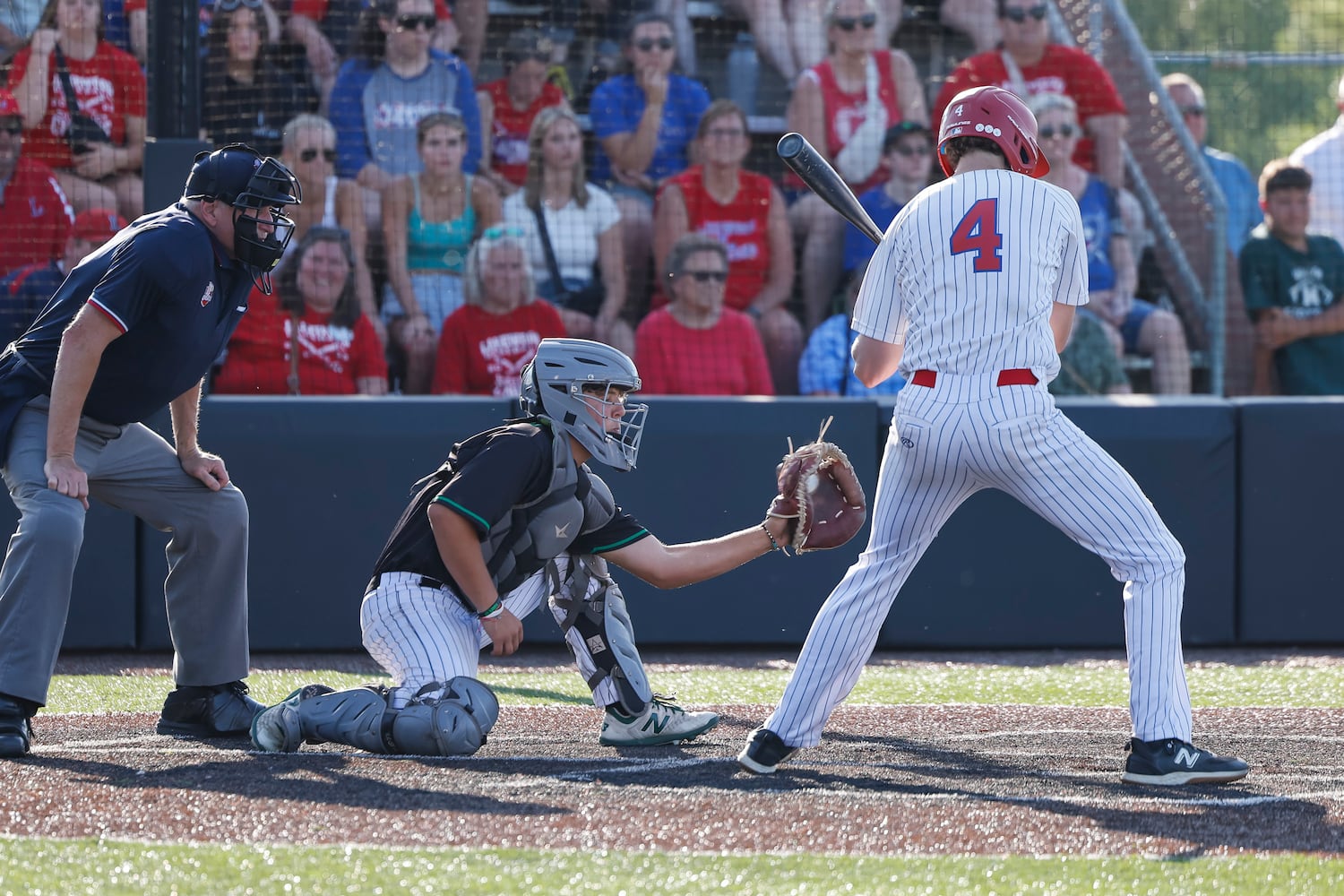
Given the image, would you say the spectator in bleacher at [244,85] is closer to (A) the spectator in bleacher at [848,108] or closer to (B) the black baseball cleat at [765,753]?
(A) the spectator in bleacher at [848,108]

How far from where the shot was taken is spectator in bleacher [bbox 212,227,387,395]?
7.14 meters

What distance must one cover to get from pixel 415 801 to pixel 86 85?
5.10 metres

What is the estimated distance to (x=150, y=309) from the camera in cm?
443

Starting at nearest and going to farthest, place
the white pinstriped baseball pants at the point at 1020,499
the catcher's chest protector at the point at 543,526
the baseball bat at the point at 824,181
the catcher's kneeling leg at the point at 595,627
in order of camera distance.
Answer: the white pinstriped baseball pants at the point at 1020,499
the catcher's chest protector at the point at 543,526
the catcher's kneeling leg at the point at 595,627
the baseball bat at the point at 824,181

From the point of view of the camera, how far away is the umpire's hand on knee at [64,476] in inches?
170

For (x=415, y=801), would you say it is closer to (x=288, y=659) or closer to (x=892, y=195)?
(x=288, y=659)

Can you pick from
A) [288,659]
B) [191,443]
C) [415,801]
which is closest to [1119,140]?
[288,659]

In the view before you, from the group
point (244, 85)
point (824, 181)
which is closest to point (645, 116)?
point (244, 85)

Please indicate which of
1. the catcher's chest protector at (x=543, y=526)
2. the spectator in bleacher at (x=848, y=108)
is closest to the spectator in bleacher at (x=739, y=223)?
the spectator in bleacher at (x=848, y=108)

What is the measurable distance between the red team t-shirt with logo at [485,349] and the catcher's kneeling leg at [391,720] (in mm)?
3207

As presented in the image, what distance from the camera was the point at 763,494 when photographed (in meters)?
6.79

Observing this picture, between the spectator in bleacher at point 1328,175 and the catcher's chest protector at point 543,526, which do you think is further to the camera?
the spectator in bleacher at point 1328,175

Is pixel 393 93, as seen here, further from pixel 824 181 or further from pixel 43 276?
pixel 824 181

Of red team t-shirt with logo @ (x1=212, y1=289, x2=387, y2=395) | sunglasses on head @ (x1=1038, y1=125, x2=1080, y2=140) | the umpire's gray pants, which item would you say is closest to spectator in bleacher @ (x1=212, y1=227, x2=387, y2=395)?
red team t-shirt with logo @ (x1=212, y1=289, x2=387, y2=395)
